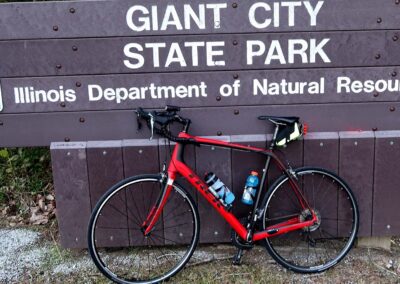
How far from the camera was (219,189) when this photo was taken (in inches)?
147

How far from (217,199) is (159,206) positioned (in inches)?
16.1

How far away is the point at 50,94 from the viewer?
385 centimetres

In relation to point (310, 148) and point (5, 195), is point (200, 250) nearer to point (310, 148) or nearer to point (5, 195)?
point (310, 148)

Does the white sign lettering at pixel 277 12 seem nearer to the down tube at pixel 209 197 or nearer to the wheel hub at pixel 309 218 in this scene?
the down tube at pixel 209 197

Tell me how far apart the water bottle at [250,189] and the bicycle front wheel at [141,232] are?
41 cm

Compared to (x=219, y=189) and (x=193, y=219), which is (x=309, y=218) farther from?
(x=193, y=219)

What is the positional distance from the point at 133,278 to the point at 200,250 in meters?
0.63

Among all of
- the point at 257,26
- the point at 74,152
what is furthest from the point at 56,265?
the point at 257,26

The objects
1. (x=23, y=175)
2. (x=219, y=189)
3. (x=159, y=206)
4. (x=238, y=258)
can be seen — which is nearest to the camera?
(x=159, y=206)

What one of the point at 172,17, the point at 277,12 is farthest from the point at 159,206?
the point at 277,12

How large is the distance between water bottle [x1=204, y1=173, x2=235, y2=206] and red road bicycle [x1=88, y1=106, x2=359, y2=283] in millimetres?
43

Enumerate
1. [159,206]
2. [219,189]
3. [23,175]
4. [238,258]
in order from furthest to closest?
[23,175], [238,258], [219,189], [159,206]

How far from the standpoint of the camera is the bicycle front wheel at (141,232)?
3.91 metres

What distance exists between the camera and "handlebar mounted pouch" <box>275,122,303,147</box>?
3.72m
